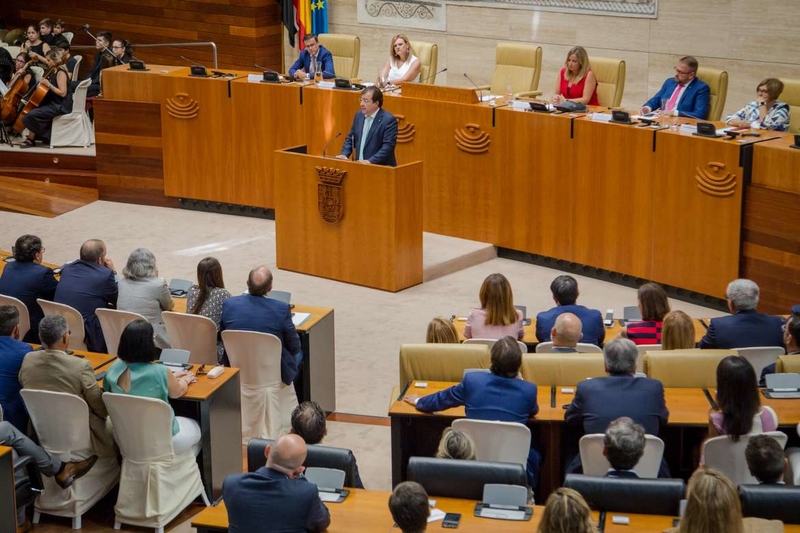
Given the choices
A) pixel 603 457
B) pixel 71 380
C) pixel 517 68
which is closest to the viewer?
pixel 603 457

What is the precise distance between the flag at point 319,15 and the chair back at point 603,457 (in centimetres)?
972

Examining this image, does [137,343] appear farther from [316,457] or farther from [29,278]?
[29,278]

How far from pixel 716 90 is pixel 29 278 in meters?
5.79

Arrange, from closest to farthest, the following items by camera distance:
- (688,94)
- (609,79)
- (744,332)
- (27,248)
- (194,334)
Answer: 1. (744,332)
2. (194,334)
3. (27,248)
4. (688,94)
5. (609,79)

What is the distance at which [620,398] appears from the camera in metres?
5.12

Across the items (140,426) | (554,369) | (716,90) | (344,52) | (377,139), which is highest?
(344,52)

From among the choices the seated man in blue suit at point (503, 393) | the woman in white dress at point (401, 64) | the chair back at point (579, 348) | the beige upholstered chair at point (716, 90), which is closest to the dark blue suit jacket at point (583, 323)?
the chair back at point (579, 348)

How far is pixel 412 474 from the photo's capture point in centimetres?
464

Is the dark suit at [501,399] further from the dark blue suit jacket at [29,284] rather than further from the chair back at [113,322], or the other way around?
the dark blue suit jacket at [29,284]

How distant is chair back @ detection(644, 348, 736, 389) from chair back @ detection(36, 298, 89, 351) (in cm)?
328

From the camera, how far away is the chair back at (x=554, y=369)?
5695mm

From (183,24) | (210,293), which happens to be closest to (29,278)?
(210,293)

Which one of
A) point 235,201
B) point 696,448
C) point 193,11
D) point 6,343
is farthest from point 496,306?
point 193,11

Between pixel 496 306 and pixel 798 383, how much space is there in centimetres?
168
